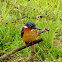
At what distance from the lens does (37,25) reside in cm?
273

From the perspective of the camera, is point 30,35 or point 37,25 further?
point 37,25

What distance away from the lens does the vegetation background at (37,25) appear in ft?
7.23

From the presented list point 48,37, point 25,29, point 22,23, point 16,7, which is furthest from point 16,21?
point 25,29

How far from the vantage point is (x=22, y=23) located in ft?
9.94

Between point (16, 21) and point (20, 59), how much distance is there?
47.7 inches

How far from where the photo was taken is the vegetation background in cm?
220

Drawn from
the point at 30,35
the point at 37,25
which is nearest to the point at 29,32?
the point at 30,35

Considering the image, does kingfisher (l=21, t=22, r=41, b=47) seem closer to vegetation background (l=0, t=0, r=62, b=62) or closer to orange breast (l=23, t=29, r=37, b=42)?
orange breast (l=23, t=29, r=37, b=42)

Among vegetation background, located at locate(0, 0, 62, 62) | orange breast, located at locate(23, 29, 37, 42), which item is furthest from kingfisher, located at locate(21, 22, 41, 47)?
vegetation background, located at locate(0, 0, 62, 62)

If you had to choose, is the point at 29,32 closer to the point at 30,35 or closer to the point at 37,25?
the point at 30,35

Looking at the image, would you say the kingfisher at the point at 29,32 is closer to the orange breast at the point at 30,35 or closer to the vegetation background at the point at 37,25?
the orange breast at the point at 30,35

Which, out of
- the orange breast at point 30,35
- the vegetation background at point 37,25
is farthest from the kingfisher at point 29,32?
the vegetation background at point 37,25

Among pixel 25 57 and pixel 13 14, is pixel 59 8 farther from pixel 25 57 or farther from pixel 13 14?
pixel 25 57

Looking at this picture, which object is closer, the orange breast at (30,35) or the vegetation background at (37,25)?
the orange breast at (30,35)
